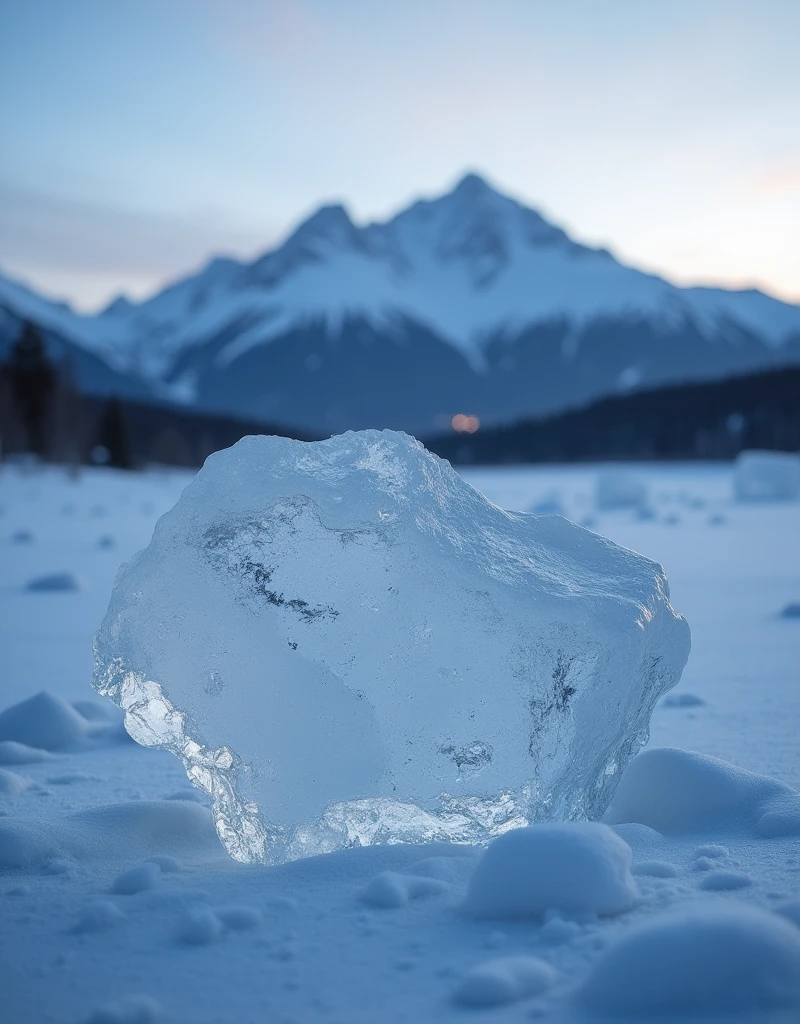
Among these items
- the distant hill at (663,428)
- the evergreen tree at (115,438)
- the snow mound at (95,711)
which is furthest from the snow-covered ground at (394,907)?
the distant hill at (663,428)

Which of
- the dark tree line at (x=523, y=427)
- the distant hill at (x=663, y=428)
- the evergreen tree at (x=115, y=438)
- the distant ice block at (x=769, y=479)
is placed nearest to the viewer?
the distant ice block at (x=769, y=479)

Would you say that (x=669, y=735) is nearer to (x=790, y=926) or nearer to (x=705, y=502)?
(x=790, y=926)

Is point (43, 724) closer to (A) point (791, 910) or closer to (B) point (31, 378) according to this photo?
(A) point (791, 910)

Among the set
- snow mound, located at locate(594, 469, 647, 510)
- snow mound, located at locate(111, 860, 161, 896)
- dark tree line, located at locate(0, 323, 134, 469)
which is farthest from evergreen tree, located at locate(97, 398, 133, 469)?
snow mound, located at locate(111, 860, 161, 896)

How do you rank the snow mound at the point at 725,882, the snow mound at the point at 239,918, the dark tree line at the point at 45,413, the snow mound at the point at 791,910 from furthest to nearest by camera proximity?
the dark tree line at the point at 45,413 → the snow mound at the point at 725,882 → the snow mound at the point at 239,918 → the snow mound at the point at 791,910

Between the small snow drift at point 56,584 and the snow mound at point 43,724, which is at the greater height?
the snow mound at point 43,724

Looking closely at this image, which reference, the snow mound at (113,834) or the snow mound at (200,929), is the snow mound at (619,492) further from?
the snow mound at (200,929)
